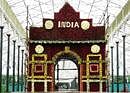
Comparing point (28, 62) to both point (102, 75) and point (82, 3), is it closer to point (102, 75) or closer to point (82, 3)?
point (102, 75)

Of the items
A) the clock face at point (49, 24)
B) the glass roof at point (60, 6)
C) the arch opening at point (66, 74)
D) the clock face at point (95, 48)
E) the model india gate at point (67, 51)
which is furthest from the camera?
the glass roof at point (60, 6)

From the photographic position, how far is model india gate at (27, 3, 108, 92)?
34.8 metres

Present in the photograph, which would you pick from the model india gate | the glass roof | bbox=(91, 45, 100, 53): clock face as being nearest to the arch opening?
the model india gate

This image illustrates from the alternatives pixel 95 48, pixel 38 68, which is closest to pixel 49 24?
pixel 38 68

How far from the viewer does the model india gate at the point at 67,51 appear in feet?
114

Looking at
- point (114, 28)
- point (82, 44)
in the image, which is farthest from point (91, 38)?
point (114, 28)

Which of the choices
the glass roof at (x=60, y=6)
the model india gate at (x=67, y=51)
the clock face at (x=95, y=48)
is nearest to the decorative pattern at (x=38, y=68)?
the model india gate at (x=67, y=51)

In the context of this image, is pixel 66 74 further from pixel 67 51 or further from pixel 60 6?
pixel 67 51

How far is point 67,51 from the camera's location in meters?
35.3

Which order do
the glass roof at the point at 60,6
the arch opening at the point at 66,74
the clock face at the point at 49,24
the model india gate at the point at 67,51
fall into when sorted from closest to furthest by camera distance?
the model india gate at the point at 67,51 < the clock face at the point at 49,24 < the arch opening at the point at 66,74 < the glass roof at the point at 60,6

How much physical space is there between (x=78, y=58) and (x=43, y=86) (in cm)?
367

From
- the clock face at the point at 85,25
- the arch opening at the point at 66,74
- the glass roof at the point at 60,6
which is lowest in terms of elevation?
the arch opening at the point at 66,74

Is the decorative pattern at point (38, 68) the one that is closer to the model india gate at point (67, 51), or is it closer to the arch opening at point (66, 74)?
the model india gate at point (67, 51)

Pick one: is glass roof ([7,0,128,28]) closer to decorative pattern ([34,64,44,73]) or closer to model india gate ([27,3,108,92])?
model india gate ([27,3,108,92])
